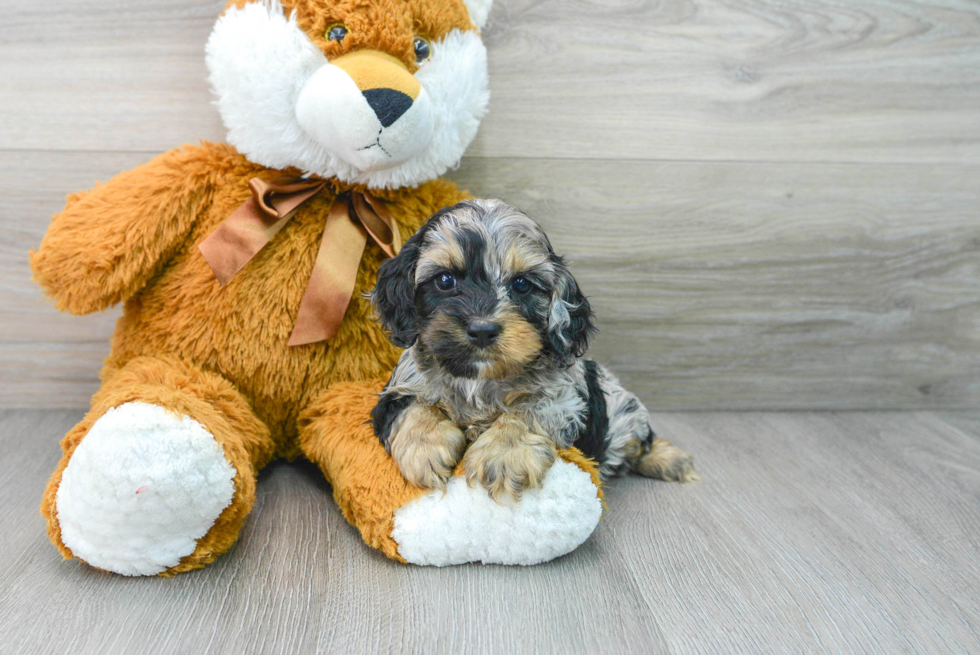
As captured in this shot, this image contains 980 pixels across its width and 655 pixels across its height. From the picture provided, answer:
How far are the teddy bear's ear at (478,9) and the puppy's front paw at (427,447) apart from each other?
1087 millimetres

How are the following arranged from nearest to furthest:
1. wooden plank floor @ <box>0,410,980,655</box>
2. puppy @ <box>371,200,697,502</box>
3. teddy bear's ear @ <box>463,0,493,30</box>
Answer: wooden plank floor @ <box>0,410,980,655</box>
puppy @ <box>371,200,697,502</box>
teddy bear's ear @ <box>463,0,493,30</box>

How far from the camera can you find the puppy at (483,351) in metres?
1.44

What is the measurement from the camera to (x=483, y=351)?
140cm

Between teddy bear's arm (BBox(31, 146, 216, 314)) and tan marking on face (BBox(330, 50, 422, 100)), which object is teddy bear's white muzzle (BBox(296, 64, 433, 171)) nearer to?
tan marking on face (BBox(330, 50, 422, 100))

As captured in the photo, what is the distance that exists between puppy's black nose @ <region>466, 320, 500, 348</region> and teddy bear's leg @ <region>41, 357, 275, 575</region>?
1.96ft

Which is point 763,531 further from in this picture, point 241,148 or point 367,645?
point 241,148

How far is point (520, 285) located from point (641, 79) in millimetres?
1135

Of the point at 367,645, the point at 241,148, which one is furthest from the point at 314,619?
the point at 241,148

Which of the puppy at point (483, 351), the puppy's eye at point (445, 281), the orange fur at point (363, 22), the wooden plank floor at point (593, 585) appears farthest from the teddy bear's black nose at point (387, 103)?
the wooden plank floor at point (593, 585)

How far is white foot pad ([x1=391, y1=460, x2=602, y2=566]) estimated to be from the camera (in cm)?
149

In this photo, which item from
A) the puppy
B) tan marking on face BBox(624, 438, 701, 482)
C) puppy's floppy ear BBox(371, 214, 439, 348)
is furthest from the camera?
tan marking on face BBox(624, 438, 701, 482)

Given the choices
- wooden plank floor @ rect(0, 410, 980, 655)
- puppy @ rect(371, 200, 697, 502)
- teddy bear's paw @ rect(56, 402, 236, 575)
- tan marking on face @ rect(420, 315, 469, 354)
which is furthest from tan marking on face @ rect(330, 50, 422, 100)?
wooden plank floor @ rect(0, 410, 980, 655)

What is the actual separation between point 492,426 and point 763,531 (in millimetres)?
765

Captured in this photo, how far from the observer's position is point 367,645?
1.28m
